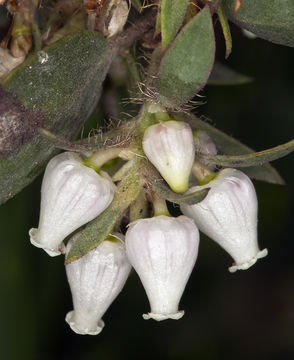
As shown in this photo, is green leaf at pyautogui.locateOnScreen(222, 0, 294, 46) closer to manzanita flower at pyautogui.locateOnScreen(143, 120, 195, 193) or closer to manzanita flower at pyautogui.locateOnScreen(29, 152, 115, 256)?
manzanita flower at pyautogui.locateOnScreen(143, 120, 195, 193)

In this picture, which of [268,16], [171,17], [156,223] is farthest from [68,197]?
[268,16]

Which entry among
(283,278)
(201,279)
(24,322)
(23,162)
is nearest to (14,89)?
(23,162)

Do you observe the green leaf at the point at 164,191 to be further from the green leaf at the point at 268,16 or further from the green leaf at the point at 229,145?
the green leaf at the point at 268,16

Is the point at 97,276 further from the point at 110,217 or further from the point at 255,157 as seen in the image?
the point at 255,157

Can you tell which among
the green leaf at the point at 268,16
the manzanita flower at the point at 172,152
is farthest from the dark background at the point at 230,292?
the manzanita flower at the point at 172,152

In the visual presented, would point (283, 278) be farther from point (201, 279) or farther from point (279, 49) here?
point (279, 49)

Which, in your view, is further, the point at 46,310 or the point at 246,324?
the point at 246,324
